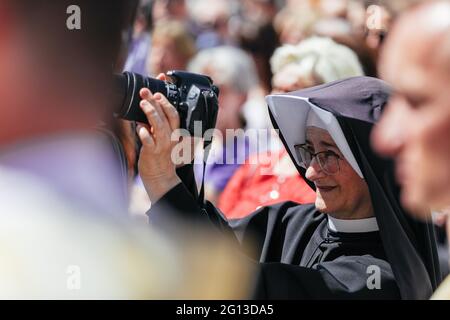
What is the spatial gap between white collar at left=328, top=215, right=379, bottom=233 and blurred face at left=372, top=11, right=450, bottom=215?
147cm

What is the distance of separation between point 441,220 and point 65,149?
10.2 ft

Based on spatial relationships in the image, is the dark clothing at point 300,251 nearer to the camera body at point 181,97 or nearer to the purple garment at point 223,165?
the camera body at point 181,97

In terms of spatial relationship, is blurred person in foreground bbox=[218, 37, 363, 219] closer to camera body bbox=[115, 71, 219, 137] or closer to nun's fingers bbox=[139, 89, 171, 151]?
camera body bbox=[115, 71, 219, 137]

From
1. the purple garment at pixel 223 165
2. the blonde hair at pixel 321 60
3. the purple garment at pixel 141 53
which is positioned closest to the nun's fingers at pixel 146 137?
the blonde hair at pixel 321 60

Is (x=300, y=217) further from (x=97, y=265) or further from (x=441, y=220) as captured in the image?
(x=97, y=265)

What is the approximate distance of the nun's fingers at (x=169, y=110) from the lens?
2.59 m

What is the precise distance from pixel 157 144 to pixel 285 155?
1950mm

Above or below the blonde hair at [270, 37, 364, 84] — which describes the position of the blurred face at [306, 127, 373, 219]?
below

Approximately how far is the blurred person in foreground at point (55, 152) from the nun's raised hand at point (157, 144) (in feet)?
3.11

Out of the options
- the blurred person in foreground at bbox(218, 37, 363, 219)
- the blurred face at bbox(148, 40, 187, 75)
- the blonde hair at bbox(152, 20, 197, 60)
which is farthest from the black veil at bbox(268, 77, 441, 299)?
the blonde hair at bbox(152, 20, 197, 60)

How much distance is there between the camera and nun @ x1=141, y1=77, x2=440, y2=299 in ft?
8.84

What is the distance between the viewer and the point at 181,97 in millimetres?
2727

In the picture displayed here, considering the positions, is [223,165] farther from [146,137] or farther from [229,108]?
[146,137]
